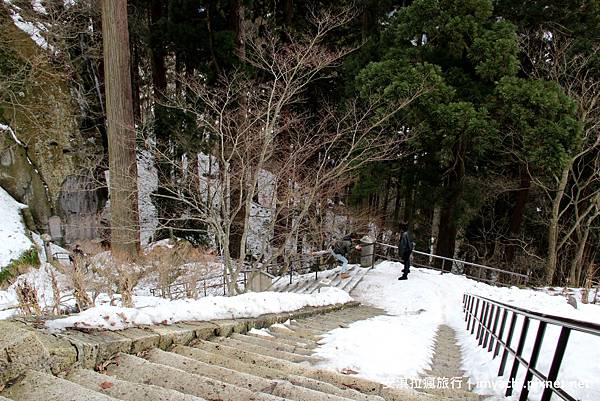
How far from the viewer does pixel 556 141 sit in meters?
8.95

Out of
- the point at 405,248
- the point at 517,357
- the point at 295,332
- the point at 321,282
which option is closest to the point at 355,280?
the point at 321,282

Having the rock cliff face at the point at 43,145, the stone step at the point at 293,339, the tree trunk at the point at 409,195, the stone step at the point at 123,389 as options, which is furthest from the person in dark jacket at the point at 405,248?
the rock cliff face at the point at 43,145

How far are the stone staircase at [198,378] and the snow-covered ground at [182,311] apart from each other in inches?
7.1

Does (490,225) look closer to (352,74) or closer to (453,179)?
(453,179)

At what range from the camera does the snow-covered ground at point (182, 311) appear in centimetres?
253

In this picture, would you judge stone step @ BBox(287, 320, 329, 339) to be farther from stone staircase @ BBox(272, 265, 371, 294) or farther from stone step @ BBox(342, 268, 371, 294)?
stone step @ BBox(342, 268, 371, 294)

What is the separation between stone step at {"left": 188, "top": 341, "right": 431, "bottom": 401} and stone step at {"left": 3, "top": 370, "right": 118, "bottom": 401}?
4.24 ft

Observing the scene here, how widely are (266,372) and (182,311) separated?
1.17m

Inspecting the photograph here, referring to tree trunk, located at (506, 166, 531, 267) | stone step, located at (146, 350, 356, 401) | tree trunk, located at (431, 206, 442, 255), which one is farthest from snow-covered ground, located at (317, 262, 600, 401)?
tree trunk, located at (431, 206, 442, 255)

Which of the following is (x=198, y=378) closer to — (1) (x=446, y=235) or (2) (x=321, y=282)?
(2) (x=321, y=282)

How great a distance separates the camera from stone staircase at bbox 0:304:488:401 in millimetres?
1781

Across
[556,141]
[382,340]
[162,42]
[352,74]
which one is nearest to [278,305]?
[382,340]

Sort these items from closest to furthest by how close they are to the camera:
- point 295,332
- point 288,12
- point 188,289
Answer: point 295,332 → point 188,289 → point 288,12

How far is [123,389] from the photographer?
1904mm
